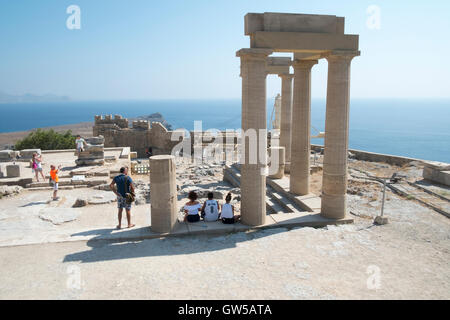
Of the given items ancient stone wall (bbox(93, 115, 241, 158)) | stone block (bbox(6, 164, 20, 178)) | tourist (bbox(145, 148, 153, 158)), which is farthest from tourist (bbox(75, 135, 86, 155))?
ancient stone wall (bbox(93, 115, 241, 158))

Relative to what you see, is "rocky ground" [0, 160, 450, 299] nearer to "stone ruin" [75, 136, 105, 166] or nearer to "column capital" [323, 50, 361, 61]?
"column capital" [323, 50, 361, 61]

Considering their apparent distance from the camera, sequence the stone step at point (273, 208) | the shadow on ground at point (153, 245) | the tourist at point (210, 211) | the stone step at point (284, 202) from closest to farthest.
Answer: the shadow on ground at point (153, 245), the tourist at point (210, 211), the stone step at point (284, 202), the stone step at point (273, 208)

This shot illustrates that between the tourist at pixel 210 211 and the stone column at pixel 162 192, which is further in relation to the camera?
the tourist at pixel 210 211

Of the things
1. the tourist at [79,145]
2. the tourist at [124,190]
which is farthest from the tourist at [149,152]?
the tourist at [124,190]

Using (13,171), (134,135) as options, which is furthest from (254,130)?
(134,135)

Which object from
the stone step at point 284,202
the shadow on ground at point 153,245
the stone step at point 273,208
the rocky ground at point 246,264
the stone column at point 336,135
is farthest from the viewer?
the stone step at point 273,208

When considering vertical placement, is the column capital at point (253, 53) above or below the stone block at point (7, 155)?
above

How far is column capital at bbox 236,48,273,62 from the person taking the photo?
8.51m

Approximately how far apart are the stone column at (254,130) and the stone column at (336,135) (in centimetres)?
198

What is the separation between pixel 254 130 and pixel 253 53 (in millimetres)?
1932

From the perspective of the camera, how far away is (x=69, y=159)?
801 inches

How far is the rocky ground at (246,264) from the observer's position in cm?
624

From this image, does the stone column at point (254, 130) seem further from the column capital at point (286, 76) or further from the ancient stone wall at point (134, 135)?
the ancient stone wall at point (134, 135)

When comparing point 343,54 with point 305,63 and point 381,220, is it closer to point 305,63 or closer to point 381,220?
point 305,63
